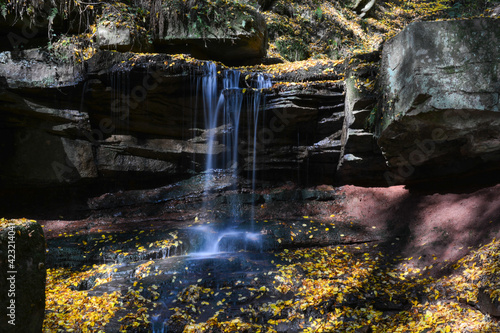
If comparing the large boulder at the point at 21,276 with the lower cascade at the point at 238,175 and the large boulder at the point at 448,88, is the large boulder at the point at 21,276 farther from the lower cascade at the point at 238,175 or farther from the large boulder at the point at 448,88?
the large boulder at the point at 448,88

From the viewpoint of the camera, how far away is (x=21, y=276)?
342cm

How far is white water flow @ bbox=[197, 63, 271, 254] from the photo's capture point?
1055 cm

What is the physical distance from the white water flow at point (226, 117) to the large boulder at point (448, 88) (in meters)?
4.32

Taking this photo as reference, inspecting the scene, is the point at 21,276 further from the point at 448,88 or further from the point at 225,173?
the point at 225,173

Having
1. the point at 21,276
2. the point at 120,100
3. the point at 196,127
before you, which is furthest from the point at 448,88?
the point at 120,100

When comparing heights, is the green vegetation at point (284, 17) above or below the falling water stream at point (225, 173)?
above

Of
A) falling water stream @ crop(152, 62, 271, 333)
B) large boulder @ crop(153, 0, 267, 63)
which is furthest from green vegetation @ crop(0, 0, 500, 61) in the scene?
falling water stream @ crop(152, 62, 271, 333)

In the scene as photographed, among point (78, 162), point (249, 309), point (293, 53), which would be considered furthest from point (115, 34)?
point (249, 309)

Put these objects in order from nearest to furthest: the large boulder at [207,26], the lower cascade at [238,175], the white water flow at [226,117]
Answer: the lower cascade at [238,175], the white water flow at [226,117], the large boulder at [207,26]

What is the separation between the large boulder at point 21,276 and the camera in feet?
10.3

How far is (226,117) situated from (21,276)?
8386 millimetres

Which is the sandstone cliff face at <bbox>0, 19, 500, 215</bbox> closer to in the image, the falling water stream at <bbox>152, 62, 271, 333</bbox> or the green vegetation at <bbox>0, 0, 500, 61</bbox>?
the falling water stream at <bbox>152, 62, 271, 333</bbox>

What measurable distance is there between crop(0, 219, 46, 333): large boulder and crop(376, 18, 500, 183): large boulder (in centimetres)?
→ 705

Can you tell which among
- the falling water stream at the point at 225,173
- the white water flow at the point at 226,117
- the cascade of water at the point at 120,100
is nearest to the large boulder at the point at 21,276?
the falling water stream at the point at 225,173
